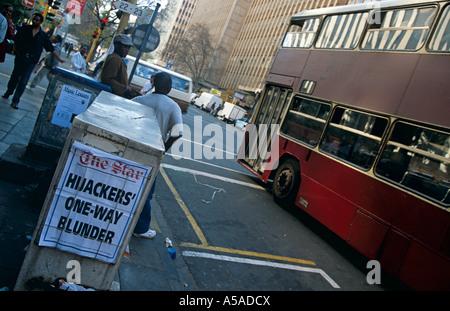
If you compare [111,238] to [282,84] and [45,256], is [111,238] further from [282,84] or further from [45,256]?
[282,84]

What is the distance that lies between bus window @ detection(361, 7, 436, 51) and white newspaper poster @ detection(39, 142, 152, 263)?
5440 mm

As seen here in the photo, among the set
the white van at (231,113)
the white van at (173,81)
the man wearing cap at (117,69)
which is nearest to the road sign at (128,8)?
the man wearing cap at (117,69)

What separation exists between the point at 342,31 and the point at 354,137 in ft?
8.75

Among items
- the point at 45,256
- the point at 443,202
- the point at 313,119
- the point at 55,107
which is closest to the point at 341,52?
the point at 313,119

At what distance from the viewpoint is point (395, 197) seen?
5.31 metres

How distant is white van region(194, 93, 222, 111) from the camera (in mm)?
45406

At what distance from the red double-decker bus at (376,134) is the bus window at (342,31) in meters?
0.03

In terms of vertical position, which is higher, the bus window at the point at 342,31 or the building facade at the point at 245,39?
the building facade at the point at 245,39

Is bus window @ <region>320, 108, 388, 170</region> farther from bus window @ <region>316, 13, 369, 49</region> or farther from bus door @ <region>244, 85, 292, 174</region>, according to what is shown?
bus door @ <region>244, 85, 292, 174</region>

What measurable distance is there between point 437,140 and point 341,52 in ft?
10.4

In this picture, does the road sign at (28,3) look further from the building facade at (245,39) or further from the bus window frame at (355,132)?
the building facade at (245,39)

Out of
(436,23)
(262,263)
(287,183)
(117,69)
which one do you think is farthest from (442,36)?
(117,69)

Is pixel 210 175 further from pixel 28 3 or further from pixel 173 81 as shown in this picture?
pixel 28 3

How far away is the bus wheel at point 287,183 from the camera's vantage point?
7.63 m
